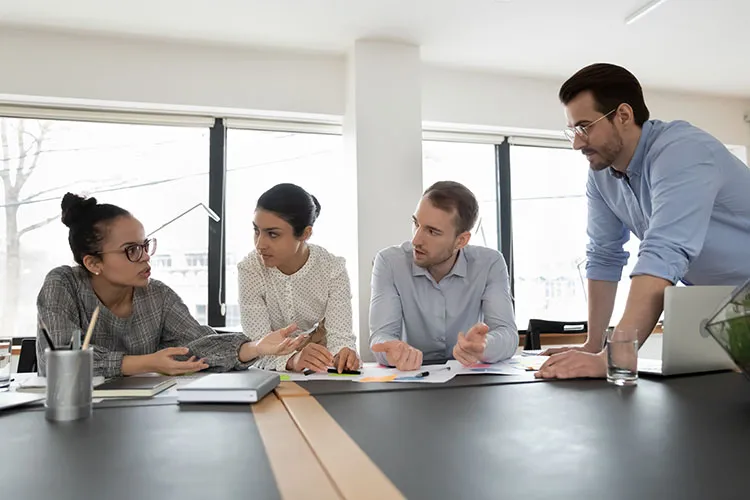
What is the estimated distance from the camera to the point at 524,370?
1.53 m

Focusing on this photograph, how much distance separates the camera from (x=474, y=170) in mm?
5152

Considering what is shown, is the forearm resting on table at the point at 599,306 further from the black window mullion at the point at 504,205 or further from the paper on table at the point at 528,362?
the black window mullion at the point at 504,205

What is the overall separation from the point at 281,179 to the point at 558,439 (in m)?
4.05

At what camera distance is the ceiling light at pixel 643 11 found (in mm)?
3744

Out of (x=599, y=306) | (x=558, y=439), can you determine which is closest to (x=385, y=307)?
(x=599, y=306)

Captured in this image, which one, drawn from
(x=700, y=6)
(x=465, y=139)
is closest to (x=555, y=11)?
(x=700, y=6)

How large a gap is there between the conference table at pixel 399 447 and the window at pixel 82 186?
11.3 ft

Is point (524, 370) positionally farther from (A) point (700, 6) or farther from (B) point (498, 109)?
(B) point (498, 109)

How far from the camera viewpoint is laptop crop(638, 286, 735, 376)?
4.44ft

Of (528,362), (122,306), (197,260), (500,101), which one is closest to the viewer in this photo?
(528,362)

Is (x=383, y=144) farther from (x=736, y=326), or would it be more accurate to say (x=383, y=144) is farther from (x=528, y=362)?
(x=736, y=326)

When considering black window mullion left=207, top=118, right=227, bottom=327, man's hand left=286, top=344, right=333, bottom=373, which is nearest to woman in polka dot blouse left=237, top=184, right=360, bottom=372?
man's hand left=286, top=344, right=333, bottom=373

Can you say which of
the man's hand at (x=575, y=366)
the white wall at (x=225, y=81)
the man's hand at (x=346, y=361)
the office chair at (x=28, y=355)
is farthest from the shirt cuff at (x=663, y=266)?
the white wall at (x=225, y=81)

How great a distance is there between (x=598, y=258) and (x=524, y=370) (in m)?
0.78
